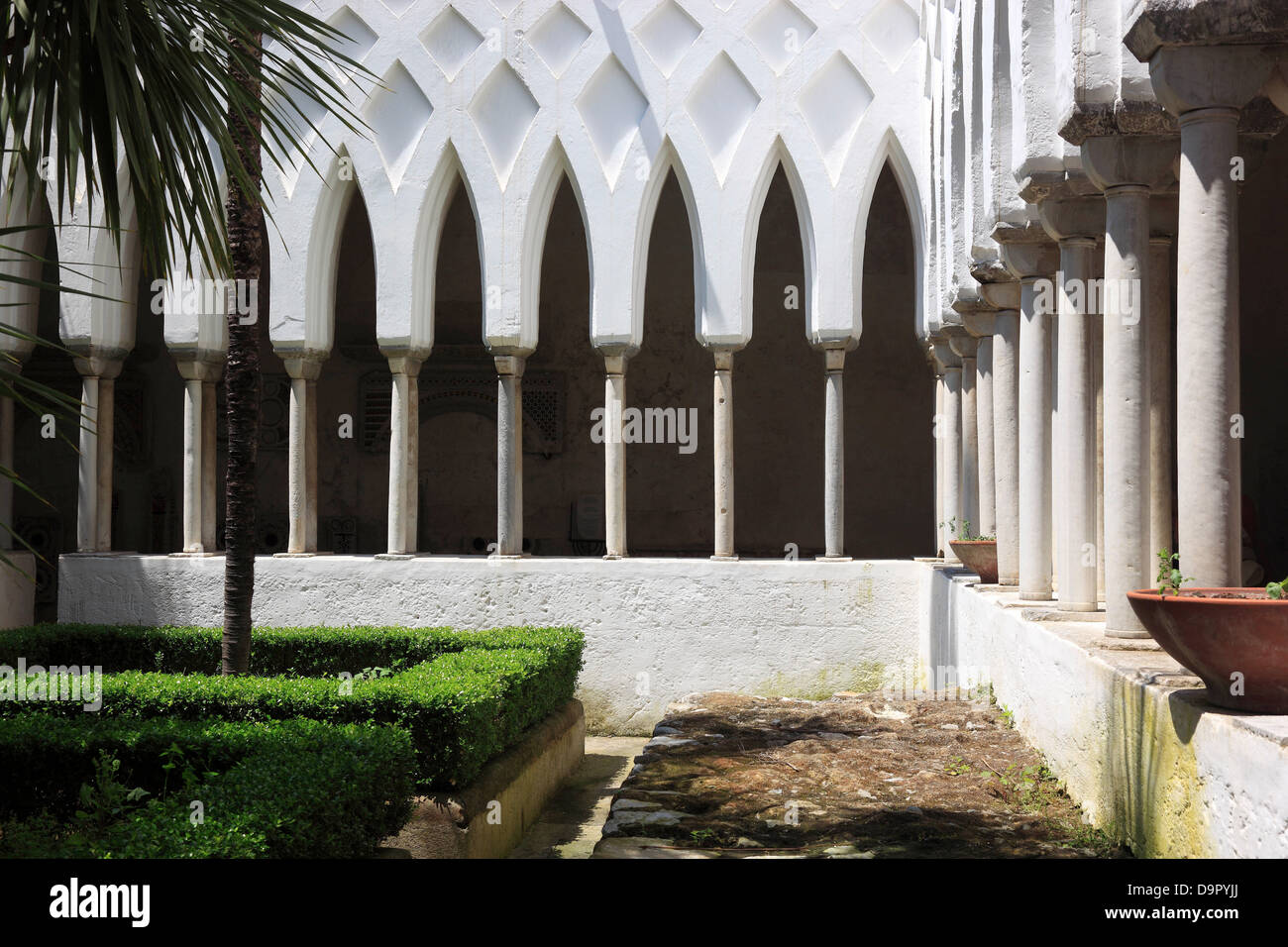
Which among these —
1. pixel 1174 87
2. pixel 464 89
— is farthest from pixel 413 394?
pixel 1174 87

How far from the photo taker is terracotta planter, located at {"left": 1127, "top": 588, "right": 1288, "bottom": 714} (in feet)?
11.0

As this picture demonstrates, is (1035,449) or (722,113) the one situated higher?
(722,113)

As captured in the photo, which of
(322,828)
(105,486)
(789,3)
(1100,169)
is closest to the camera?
(322,828)

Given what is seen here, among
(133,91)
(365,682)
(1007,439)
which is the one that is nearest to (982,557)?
(1007,439)

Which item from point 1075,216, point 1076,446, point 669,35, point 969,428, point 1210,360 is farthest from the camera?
point 669,35

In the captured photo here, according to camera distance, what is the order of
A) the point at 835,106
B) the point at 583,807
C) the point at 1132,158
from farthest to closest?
the point at 835,106 → the point at 583,807 → the point at 1132,158

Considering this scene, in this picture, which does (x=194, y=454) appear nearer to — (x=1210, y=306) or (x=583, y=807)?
(x=583, y=807)

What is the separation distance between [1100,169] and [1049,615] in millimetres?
2345

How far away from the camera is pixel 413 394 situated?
39.2 ft

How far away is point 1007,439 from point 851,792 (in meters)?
3.33

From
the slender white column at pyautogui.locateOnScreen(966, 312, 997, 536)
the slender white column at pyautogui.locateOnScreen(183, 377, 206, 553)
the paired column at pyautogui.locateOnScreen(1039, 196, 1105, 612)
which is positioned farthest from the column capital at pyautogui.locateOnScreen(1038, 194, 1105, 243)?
the slender white column at pyautogui.locateOnScreen(183, 377, 206, 553)

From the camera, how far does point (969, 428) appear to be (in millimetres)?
10477

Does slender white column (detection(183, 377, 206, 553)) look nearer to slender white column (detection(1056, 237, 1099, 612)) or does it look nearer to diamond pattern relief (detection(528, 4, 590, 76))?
diamond pattern relief (detection(528, 4, 590, 76))
